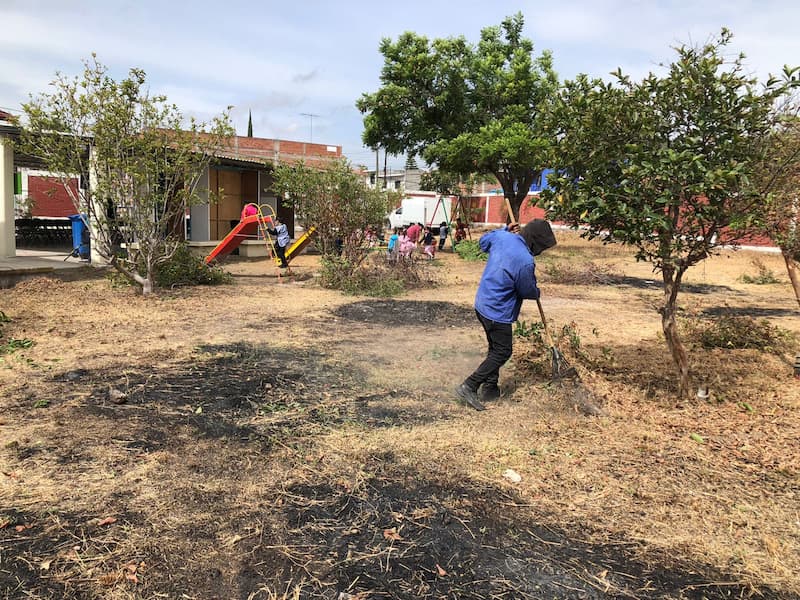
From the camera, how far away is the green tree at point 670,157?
3.87 meters

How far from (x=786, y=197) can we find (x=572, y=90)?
2.19 metres

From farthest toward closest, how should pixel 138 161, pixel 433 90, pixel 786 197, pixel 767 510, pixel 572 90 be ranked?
pixel 433 90, pixel 138 161, pixel 786 197, pixel 572 90, pixel 767 510

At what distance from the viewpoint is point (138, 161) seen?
367 inches

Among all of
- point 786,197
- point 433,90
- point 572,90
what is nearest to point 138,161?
point 572,90

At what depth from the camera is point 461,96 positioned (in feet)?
68.1

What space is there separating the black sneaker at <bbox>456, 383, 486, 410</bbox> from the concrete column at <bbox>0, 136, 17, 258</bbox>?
41.2 feet

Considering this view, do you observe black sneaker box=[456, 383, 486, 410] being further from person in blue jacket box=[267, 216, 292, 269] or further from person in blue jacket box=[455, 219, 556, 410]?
person in blue jacket box=[267, 216, 292, 269]

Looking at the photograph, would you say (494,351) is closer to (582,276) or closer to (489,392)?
(489,392)

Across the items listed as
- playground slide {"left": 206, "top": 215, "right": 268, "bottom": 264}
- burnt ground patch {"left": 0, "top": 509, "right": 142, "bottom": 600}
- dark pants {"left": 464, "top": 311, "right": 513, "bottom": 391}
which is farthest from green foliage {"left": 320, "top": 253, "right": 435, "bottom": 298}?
burnt ground patch {"left": 0, "top": 509, "right": 142, "bottom": 600}

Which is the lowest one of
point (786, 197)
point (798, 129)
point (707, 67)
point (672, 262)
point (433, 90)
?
point (672, 262)

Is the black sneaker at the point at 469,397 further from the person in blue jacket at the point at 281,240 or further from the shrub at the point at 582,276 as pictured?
the shrub at the point at 582,276

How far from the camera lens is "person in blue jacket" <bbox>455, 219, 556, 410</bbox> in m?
4.52

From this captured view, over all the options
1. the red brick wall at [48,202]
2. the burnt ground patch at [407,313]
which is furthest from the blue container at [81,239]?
the red brick wall at [48,202]

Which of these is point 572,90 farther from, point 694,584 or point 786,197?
point 694,584
